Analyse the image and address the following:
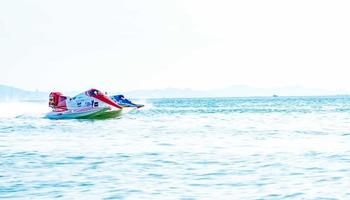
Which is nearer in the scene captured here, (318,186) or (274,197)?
(274,197)

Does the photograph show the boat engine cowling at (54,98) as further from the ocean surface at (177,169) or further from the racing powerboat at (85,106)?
the ocean surface at (177,169)

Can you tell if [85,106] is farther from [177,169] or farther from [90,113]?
[177,169]

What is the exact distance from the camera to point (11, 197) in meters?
17.0

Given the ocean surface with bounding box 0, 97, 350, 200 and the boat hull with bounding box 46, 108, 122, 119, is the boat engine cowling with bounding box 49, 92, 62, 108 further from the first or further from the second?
the ocean surface with bounding box 0, 97, 350, 200

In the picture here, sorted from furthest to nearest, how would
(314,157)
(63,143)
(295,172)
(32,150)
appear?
(63,143), (32,150), (314,157), (295,172)

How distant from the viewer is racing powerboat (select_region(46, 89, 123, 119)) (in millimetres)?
61719

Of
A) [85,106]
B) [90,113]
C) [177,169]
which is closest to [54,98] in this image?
[85,106]

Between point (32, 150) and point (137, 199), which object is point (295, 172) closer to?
point (137, 199)

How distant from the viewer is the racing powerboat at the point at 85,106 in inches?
2430

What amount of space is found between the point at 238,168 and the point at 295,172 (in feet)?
6.75

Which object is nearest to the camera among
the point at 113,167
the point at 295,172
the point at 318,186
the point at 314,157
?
the point at 318,186

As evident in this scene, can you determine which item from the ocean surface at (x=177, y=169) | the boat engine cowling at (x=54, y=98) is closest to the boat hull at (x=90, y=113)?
the boat engine cowling at (x=54, y=98)

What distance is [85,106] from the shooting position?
62781 mm

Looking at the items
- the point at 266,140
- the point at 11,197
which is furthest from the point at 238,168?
the point at 266,140
